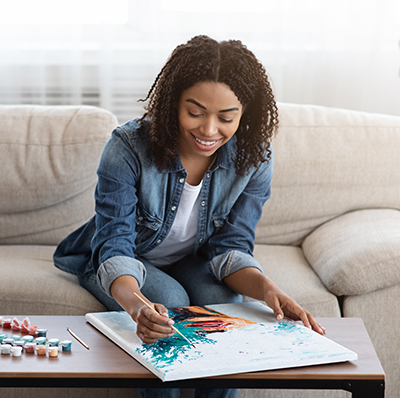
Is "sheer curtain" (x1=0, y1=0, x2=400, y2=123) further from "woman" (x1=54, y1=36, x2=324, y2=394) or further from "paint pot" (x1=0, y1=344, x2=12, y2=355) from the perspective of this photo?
"paint pot" (x1=0, y1=344, x2=12, y2=355)

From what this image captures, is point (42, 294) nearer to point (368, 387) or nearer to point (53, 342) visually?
point (53, 342)

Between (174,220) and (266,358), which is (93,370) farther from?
(174,220)

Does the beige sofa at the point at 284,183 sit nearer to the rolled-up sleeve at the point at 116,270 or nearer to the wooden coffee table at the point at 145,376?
the rolled-up sleeve at the point at 116,270

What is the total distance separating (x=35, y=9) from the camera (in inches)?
91.2

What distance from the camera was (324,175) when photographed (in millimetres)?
1848

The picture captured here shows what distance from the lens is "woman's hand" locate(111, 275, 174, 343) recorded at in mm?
874

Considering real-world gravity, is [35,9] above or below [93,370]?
above

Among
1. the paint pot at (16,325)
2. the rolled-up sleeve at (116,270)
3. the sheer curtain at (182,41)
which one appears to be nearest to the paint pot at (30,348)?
the paint pot at (16,325)

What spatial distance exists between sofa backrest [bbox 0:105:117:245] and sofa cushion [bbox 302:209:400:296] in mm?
792

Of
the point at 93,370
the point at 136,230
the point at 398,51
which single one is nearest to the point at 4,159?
the point at 136,230

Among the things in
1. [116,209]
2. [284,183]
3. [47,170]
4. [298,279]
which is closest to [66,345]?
[116,209]

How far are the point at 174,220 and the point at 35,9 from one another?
148 centimetres

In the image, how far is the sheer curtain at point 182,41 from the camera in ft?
7.57

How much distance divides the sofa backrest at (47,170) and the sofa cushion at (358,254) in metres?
0.79
